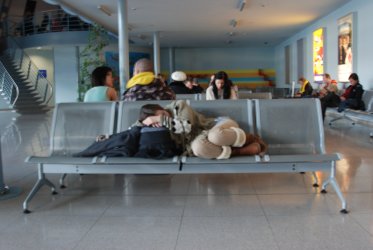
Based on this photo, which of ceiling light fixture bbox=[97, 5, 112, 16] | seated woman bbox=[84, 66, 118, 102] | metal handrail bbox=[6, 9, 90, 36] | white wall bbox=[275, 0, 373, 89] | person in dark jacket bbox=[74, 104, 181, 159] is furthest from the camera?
metal handrail bbox=[6, 9, 90, 36]

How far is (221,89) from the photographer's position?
566 centimetres

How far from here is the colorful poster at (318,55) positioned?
14648mm

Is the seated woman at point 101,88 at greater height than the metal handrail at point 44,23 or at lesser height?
lesser

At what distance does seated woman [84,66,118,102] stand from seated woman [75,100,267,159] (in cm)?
117

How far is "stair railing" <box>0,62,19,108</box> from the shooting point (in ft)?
53.4

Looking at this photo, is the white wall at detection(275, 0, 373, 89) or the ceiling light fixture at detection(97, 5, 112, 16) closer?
the white wall at detection(275, 0, 373, 89)

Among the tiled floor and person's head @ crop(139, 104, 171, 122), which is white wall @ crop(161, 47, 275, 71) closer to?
the tiled floor

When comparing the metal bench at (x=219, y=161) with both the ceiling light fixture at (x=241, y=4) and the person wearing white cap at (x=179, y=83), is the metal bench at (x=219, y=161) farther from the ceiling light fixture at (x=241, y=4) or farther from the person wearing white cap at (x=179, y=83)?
the ceiling light fixture at (x=241, y=4)

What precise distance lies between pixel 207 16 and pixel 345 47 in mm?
4715

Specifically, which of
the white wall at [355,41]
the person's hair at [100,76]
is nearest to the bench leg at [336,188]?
the person's hair at [100,76]

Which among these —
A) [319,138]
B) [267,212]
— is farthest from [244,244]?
[319,138]

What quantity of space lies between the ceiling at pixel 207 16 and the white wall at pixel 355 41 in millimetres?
328

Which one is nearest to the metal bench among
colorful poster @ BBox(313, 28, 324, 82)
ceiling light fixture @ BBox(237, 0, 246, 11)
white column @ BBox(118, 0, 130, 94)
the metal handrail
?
white column @ BBox(118, 0, 130, 94)

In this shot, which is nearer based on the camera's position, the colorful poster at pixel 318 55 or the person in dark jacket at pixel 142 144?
the person in dark jacket at pixel 142 144
